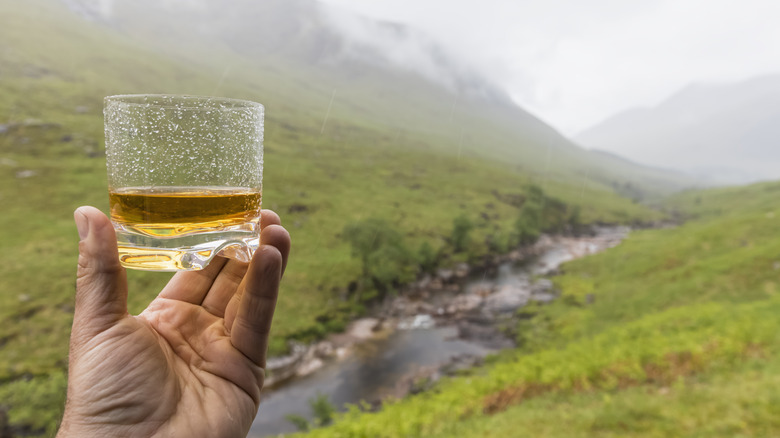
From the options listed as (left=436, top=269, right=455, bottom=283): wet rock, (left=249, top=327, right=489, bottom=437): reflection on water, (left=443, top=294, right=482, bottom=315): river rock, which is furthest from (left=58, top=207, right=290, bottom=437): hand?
(left=436, top=269, right=455, bottom=283): wet rock

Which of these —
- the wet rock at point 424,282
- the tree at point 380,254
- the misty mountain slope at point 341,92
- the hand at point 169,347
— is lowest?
the wet rock at point 424,282

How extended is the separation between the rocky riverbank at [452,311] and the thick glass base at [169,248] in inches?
867

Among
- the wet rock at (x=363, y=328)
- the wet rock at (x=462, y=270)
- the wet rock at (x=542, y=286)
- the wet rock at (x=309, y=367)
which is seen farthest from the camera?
the wet rock at (x=462, y=270)

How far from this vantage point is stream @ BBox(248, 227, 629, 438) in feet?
72.3

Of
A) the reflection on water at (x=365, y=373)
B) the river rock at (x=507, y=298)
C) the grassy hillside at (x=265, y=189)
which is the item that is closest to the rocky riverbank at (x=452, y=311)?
the river rock at (x=507, y=298)

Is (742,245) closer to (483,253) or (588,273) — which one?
(588,273)

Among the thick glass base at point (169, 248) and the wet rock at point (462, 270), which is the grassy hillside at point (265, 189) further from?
the wet rock at point (462, 270)

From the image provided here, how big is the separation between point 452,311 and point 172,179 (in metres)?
32.7

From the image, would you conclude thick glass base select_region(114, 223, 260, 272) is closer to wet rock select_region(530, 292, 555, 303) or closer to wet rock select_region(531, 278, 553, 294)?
wet rock select_region(530, 292, 555, 303)

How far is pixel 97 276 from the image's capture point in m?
1.71

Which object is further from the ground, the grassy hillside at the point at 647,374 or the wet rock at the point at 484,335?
the grassy hillside at the point at 647,374

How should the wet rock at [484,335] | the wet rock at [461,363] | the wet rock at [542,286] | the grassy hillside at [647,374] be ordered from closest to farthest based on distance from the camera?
the grassy hillside at [647,374]
the wet rock at [461,363]
the wet rock at [484,335]
the wet rock at [542,286]

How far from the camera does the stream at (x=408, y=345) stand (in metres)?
22.0

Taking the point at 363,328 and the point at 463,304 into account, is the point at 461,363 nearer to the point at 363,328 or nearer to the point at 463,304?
the point at 363,328
